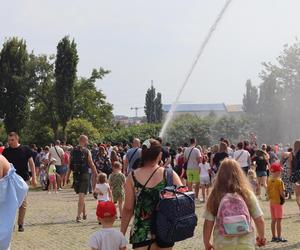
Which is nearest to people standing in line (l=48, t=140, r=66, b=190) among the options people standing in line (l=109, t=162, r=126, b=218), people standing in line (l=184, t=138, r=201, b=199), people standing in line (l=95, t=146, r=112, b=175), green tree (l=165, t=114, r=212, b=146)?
people standing in line (l=95, t=146, r=112, b=175)

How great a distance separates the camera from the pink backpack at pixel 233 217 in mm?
5816

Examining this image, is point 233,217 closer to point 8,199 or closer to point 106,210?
point 106,210

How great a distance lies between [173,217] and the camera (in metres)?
6.24

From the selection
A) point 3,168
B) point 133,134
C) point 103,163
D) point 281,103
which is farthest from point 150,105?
Answer: point 3,168

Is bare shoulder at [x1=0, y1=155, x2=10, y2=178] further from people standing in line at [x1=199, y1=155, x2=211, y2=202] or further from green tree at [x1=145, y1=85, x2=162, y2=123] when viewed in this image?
green tree at [x1=145, y1=85, x2=162, y2=123]

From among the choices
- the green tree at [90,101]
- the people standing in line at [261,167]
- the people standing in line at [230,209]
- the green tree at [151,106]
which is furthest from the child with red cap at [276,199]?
the green tree at [151,106]

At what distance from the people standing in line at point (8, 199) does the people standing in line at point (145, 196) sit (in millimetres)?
1329

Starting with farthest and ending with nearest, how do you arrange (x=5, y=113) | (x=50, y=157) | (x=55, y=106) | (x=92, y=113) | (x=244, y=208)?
(x=92, y=113) < (x=55, y=106) < (x=5, y=113) < (x=50, y=157) < (x=244, y=208)

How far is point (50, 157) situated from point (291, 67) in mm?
53393

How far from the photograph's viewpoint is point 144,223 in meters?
6.50

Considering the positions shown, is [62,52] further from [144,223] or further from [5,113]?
[144,223]

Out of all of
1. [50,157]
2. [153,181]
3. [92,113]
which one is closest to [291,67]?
[92,113]

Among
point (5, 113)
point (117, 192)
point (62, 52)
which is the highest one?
point (62, 52)

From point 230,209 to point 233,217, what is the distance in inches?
3.2
